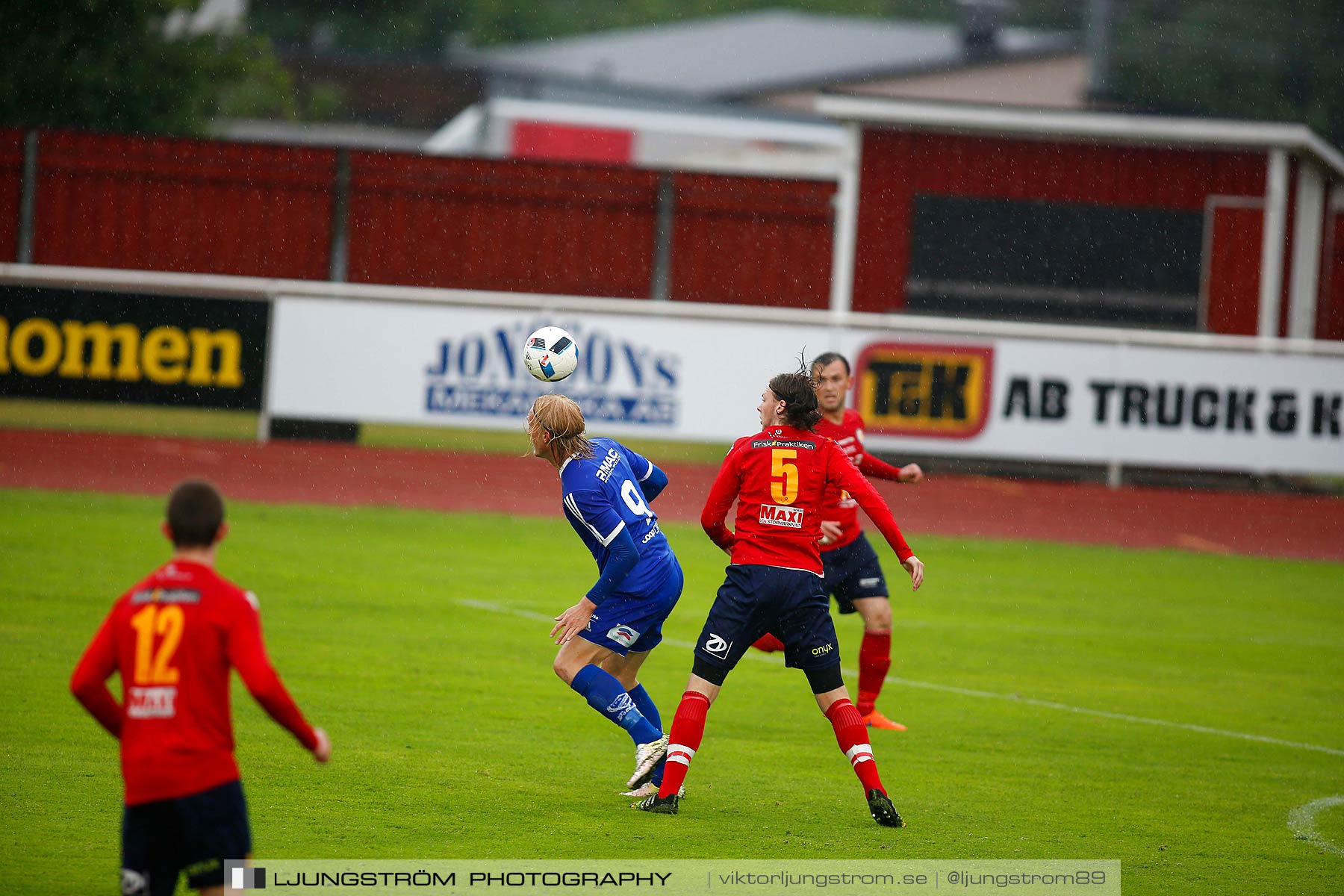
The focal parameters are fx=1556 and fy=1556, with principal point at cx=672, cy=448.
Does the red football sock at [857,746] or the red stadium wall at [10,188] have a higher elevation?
the red stadium wall at [10,188]

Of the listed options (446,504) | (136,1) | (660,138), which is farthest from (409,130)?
(446,504)

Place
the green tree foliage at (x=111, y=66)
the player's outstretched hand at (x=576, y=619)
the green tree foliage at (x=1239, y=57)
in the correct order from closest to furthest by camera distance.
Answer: the player's outstretched hand at (x=576, y=619), the green tree foliage at (x=111, y=66), the green tree foliage at (x=1239, y=57)

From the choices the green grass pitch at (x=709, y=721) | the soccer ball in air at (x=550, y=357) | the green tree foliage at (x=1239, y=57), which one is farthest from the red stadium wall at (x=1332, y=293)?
the green tree foliage at (x=1239, y=57)

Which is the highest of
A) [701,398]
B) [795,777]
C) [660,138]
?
[660,138]

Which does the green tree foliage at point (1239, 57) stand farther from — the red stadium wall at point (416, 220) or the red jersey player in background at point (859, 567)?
the red jersey player in background at point (859, 567)

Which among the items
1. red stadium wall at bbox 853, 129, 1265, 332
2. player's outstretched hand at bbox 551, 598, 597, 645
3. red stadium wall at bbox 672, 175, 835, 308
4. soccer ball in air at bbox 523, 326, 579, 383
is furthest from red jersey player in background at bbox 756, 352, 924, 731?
red stadium wall at bbox 672, 175, 835, 308

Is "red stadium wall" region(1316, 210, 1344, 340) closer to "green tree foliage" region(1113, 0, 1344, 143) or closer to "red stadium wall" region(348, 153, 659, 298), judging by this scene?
"red stadium wall" region(348, 153, 659, 298)

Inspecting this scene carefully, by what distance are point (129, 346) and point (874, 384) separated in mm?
10506

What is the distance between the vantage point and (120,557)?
46.6 ft

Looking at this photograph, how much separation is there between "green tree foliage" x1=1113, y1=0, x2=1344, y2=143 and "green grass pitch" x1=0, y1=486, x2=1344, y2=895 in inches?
2126

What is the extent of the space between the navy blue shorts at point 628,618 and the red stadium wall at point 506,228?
69.5ft

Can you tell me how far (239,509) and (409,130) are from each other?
4939 centimetres

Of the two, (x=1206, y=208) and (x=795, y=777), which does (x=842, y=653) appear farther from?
(x=1206, y=208)

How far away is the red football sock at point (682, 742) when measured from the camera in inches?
299
